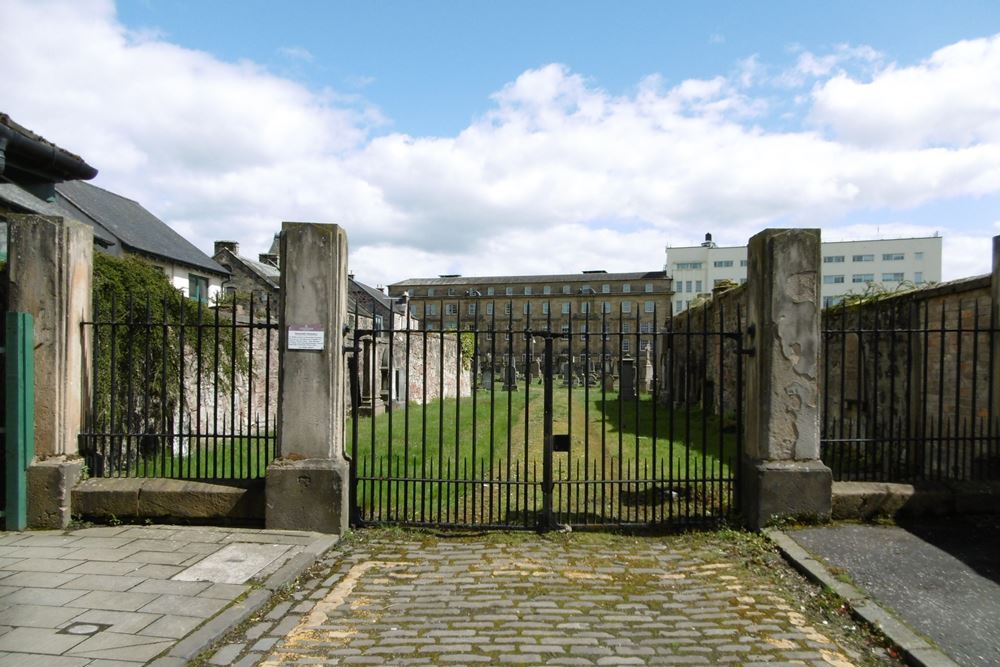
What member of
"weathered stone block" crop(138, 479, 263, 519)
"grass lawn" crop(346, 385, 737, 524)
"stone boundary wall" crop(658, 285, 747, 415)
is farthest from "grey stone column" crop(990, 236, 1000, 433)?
"weathered stone block" crop(138, 479, 263, 519)

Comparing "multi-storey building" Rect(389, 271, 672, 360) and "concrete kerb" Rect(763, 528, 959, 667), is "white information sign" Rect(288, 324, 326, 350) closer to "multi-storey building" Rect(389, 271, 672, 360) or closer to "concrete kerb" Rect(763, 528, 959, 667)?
"concrete kerb" Rect(763, 528, 959, 667)

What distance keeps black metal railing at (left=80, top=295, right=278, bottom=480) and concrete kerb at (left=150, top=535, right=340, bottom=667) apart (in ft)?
3.02

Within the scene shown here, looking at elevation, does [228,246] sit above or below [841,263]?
below

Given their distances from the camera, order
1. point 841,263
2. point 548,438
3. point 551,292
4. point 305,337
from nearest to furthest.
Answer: point 305,337
point 548,438
point 841,263
point 551,292

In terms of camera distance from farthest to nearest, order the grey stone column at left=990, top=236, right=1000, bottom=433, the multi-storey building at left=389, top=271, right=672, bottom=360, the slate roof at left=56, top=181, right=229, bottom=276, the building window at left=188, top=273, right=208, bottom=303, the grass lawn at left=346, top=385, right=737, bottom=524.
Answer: the multi-storey building at left=389, top=271, right=672, bottom=360
the building window at left=188, top=273, right=208, bottom=303
the slate roof at left=56, top=181, right=229, bottom=276
the grass lawn at left=346, top=385, right=737, bottom=524
the grey stone column at left=990, top=236, right=1000, bottom=433

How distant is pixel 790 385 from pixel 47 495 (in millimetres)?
6982

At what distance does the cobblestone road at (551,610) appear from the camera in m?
3.72

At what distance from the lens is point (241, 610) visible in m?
4.16

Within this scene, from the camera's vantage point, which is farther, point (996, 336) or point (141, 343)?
point (141, 343)

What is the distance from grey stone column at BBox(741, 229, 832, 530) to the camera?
19.4ft

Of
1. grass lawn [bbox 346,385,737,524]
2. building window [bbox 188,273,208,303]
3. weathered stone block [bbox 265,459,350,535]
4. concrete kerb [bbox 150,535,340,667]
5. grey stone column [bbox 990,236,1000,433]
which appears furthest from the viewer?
building window [bbox 188,273,208,303]

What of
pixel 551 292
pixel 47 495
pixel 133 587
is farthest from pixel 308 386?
pixel 551 292

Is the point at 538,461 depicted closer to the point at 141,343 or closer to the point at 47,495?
the point at 141,343

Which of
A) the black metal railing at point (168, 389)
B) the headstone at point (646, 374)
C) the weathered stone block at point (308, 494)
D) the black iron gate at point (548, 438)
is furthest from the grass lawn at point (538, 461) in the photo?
the headstone at point (646, 374)
